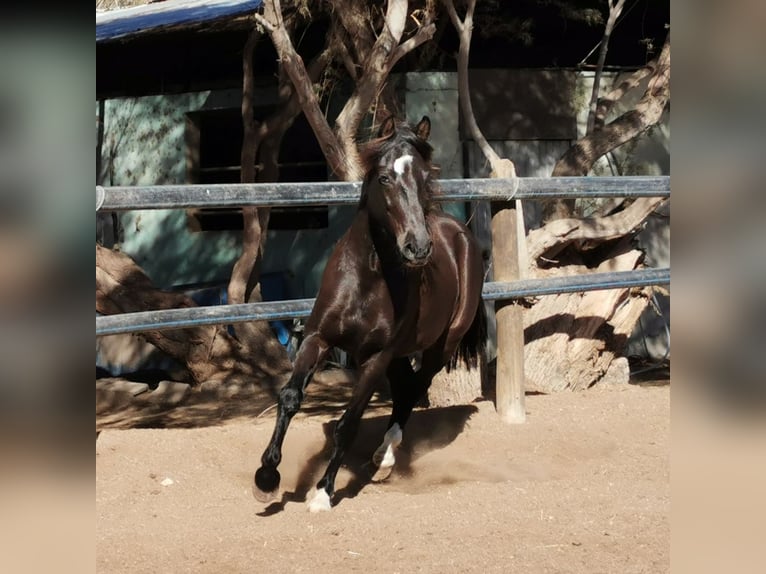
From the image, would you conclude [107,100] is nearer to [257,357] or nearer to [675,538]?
[257,357]

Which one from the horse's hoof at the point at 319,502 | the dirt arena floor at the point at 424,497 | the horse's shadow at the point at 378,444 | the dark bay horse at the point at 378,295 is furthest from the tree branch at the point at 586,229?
the horse's hoof at the point at 319,502

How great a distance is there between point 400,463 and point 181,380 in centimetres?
468

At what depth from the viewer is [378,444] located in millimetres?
5973

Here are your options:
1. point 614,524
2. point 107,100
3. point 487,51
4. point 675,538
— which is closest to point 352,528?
point 614,524

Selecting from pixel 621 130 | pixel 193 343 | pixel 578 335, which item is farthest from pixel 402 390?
pixel 621 130

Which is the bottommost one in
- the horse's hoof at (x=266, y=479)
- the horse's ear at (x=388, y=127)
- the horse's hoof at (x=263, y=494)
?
the horse's hoof at (x=263, y=494)

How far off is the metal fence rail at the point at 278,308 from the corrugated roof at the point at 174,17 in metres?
4.13

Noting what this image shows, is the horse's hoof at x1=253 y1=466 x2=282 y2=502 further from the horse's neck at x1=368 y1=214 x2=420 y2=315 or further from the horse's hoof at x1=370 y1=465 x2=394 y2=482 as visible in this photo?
the horse's neck at x1=368 y1=214 x2=420 y2=315

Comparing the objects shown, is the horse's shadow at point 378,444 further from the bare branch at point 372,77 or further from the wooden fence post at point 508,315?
the bare branch at point 372,77

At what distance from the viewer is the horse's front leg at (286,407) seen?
446 centimetres

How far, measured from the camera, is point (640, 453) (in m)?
5.57

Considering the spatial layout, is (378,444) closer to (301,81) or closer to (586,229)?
(586,229)

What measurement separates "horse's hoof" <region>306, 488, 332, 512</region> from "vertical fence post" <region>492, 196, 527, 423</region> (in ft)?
6.38

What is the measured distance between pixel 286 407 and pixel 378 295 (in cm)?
79
